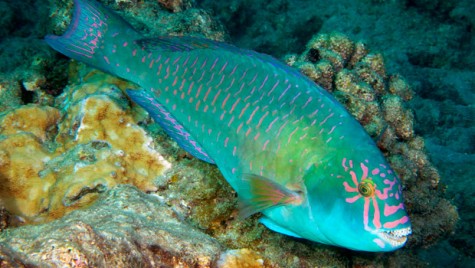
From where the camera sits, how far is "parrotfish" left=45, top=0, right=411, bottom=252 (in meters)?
2.09

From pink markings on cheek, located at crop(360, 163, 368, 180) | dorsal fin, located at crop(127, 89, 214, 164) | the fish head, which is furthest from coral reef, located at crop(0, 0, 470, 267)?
pink markings on cheek, located at crop(360, 163, 368, 180)

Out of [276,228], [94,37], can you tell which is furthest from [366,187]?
[94,37]

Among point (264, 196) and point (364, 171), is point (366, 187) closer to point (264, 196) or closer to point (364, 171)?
point (364, 171)

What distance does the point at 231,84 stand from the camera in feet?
8.54

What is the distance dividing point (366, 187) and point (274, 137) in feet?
2.18

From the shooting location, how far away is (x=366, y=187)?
2.07m

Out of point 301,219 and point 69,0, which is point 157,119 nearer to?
point 301,219

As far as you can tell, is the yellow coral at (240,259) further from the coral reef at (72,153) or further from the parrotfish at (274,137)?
the coral reef at (72,153)

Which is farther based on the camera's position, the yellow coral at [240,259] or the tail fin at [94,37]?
the tail fin at [94,37]

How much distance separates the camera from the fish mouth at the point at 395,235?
2008 millimetres

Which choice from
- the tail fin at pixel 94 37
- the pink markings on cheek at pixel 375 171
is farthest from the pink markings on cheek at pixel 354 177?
the tail fin at pixel 94 37

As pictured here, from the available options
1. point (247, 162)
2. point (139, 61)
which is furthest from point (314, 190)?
point (139, 61)

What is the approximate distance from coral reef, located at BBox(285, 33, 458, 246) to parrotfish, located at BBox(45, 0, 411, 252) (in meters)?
1.70

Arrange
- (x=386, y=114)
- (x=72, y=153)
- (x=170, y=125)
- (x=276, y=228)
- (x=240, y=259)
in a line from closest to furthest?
(x=276, y=228) < (x=240, y=259) < (x=170, y=125) < (x=72, y=153) < (x=386, y=114)
